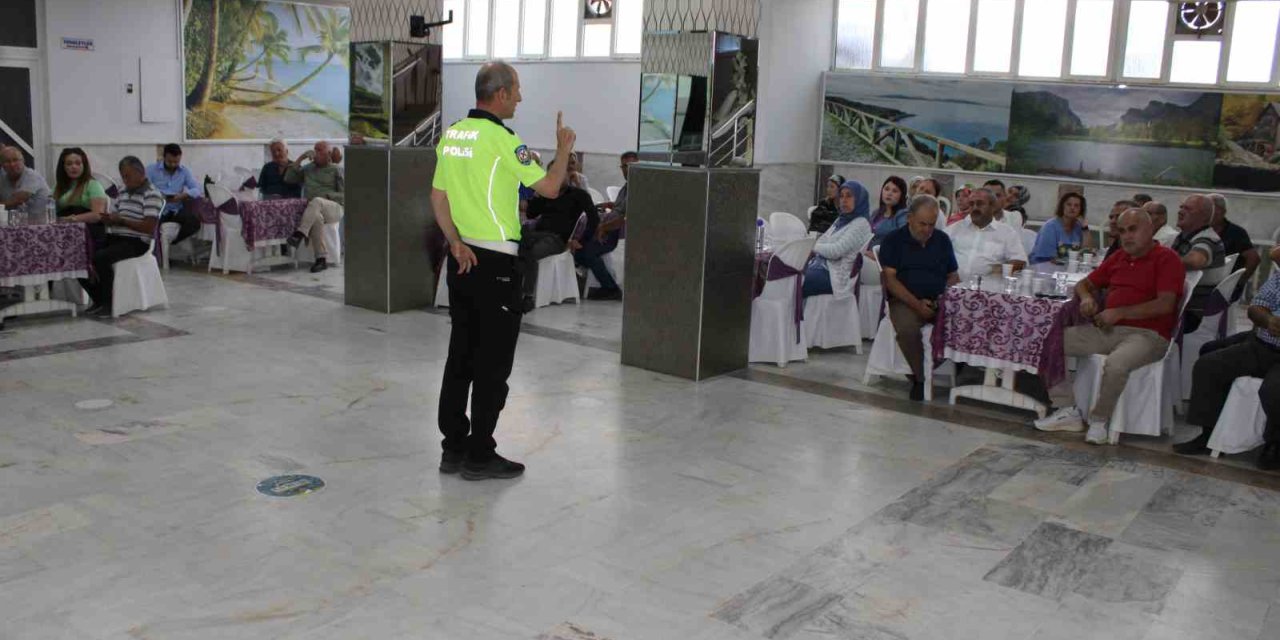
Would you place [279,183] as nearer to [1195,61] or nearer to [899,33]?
→ [899,33]

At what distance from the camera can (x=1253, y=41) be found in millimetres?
12047

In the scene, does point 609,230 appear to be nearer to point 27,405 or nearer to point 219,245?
point 219,245

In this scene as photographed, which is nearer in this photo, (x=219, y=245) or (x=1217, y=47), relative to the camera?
(x=219, y=245)

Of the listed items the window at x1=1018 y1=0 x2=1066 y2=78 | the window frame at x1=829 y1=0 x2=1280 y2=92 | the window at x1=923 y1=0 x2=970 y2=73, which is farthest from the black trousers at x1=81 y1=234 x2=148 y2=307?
the window at x1=1018 y1=0 x2=1066 y2=78

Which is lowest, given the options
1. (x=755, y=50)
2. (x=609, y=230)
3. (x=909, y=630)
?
(x=909, y=630)

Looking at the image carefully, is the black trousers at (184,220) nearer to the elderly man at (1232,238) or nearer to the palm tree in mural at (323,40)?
the palm tree in mural at (323,40)

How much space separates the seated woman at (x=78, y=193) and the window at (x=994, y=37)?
10.3m

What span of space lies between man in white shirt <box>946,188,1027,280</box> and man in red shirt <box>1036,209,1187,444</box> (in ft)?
4.36

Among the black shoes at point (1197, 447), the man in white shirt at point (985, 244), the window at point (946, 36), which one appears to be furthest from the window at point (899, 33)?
the black shoes at point (1197, 447)

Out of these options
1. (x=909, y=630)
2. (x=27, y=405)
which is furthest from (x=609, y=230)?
(x=909, y=630)

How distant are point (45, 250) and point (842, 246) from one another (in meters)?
5.53

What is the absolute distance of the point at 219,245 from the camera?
10586mm

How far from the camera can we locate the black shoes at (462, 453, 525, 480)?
15.7 ft

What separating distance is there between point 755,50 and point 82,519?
4.74 m
